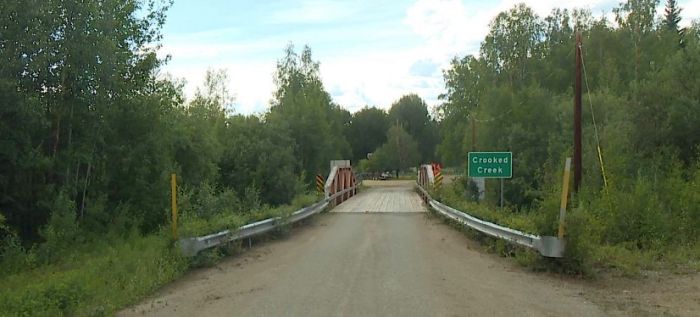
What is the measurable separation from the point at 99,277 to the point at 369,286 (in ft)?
13.4

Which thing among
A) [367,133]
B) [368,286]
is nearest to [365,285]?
[368,286]

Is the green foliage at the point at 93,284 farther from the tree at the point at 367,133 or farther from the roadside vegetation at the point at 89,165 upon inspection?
the tree at the point at 367,133

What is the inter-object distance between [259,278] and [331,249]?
3857 mm

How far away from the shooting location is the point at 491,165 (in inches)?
974

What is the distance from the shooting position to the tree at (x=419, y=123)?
110 m

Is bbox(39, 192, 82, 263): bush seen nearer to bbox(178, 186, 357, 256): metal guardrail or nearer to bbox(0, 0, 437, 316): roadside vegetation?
bbox(0, 0, 437, 316): roadside vegetation

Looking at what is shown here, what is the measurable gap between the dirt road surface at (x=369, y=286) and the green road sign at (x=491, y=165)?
10.6 m

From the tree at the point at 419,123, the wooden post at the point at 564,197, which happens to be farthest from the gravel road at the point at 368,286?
the tree at the point at 419,123

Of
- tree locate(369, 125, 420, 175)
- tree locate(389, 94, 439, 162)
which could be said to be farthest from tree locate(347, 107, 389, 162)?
tree locate(369, 125, 420, 175)

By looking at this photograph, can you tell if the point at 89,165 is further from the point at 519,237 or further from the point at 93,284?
the point at 519,237

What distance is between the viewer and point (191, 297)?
8.52 meters

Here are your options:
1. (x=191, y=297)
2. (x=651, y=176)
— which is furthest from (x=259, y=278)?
(x=651, y=176)

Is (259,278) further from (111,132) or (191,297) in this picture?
(111,132)

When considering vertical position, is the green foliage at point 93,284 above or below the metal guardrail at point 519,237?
below
